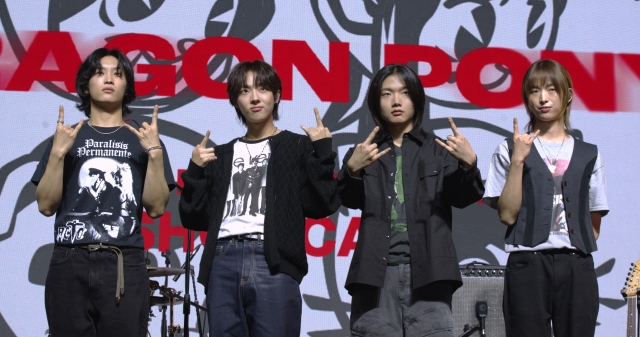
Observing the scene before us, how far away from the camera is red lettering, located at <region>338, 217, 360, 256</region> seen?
369 centimetres

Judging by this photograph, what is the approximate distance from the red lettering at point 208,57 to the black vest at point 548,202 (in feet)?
6.49

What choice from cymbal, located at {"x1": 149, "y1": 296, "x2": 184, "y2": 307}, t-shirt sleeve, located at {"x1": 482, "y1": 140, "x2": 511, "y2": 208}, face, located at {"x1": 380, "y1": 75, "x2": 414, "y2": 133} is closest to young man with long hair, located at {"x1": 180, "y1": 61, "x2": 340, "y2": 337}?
face, located at {"x1": 380, "y1": 75, "x2": 414, "y2": 133}

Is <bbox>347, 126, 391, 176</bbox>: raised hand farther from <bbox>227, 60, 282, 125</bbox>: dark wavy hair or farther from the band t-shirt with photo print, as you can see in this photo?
<bbox>227, 60, 282, 125</bbox>: dark wavy hair

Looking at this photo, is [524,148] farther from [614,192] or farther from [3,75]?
[3,75]

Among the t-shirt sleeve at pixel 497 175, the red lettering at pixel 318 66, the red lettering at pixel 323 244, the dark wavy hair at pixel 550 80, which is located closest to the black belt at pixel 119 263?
the t-shirt sleeve at pixel 497 175

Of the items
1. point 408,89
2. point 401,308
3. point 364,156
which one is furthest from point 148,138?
point 401,308

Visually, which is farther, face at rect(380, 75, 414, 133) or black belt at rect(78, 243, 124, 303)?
face at rect(380, 75, 414, 133)

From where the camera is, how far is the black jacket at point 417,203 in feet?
6.63

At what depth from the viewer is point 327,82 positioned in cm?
383

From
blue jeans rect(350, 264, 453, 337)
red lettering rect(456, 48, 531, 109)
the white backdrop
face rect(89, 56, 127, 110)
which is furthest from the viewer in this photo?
red lettering rect(456, 48, 531, 109)

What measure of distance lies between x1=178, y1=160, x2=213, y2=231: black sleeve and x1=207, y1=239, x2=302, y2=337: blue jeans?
18 cm

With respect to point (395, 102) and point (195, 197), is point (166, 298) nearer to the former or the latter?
point (195, 197)

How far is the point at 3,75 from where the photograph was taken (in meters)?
3.66

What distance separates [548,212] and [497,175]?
0.69ft
